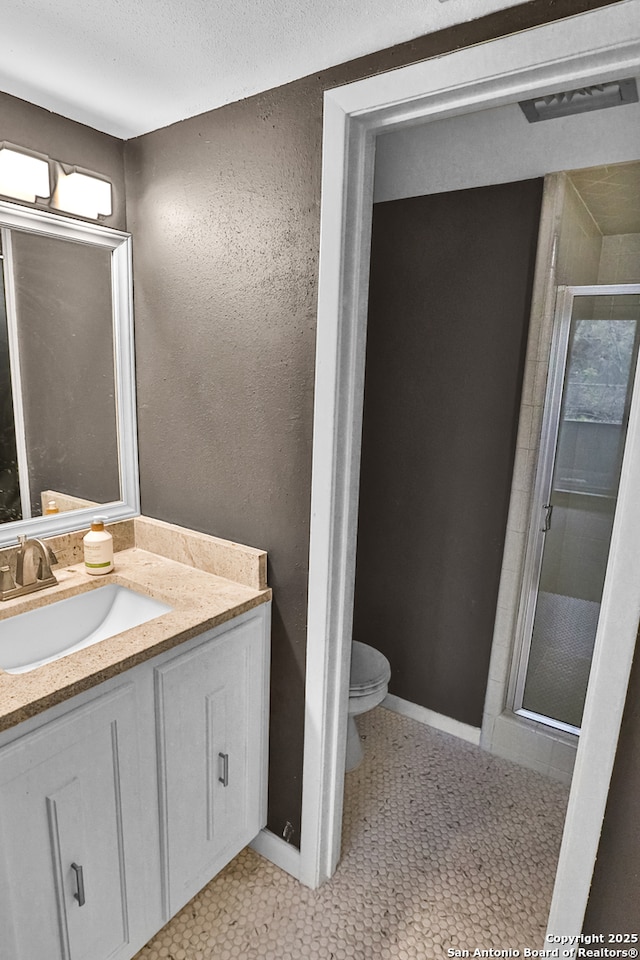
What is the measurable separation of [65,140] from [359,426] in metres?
1.16

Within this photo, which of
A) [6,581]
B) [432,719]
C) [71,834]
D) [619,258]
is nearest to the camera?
[71,834]

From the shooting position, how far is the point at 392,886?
168 centimetres

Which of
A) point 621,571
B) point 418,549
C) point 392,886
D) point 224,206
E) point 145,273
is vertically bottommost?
point 392,886

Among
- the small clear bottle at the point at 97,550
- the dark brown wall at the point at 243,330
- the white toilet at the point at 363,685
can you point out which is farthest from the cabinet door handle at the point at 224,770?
the small clear bottle at the point at 97,550

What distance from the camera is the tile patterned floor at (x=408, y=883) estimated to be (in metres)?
1.51

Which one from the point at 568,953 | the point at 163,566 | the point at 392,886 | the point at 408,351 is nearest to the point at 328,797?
the point at 392,886

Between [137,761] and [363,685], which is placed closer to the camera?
[137,761]

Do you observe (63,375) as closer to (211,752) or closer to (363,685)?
(211,752)

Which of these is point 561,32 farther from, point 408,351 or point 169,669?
point 169,669

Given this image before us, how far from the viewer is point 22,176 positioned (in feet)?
4.79

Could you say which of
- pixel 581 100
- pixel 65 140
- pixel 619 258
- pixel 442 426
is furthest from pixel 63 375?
pixel 619 258

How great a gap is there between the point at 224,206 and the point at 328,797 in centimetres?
173

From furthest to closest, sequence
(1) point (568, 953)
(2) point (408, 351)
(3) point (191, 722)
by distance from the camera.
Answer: (2) point (408, 351) → (3) point (191, 722) → (1) point (568, 953)

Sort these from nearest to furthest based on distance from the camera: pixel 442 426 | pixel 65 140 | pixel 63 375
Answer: pixel 65 140
pixel 63 375
pixel 442 426
